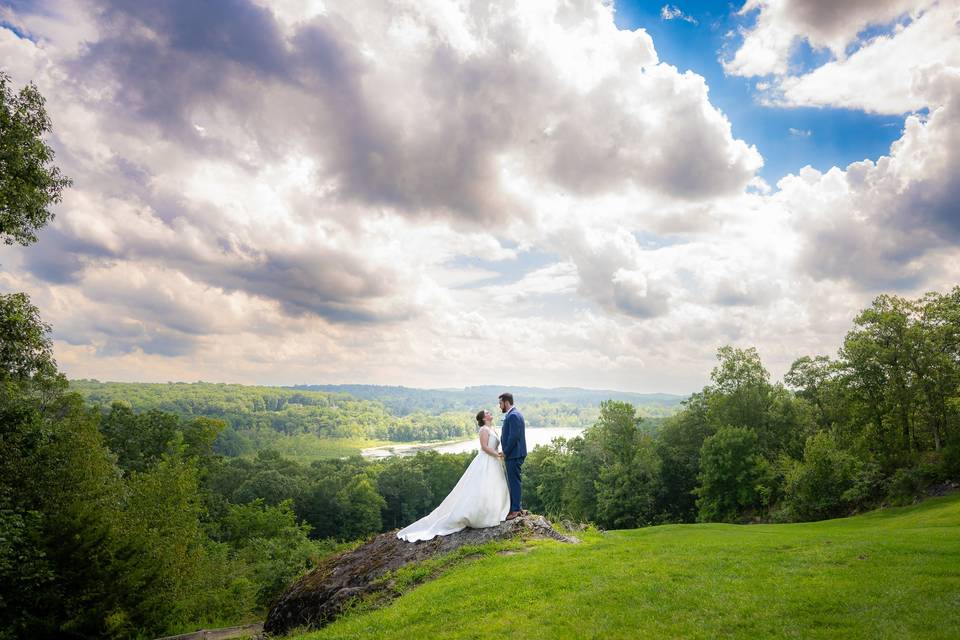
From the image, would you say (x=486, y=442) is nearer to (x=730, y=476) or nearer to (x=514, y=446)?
(x=514, y=446)

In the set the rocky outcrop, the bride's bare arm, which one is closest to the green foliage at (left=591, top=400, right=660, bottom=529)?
the rocky outcrop

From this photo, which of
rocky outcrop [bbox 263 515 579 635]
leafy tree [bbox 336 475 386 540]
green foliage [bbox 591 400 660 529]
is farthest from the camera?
leafy tree [bbox 336 475 386 540]

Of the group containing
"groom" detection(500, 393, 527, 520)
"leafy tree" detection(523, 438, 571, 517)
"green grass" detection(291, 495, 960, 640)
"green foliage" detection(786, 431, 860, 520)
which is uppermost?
"groom" detection(500, 393, 527, 520)

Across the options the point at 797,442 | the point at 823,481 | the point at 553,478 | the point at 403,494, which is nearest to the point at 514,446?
the point at 823,481

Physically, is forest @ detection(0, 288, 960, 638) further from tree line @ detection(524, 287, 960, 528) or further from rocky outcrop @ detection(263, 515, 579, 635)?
rocky outcrop @ detection(263, 515, 579, 635)

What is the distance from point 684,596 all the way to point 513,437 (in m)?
5.67

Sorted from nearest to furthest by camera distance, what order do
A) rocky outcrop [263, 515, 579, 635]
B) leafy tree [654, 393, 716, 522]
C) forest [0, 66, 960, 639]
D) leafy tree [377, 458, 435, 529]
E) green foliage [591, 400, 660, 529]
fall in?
rocky outcrop [263, 515, 579, 635] < forest [0, 66, 960, 639] < green foliage [591, 400, 660, 529] < leafy tree [654, 393, 716, 522] < leafy tree [377, 458, 435, 529]

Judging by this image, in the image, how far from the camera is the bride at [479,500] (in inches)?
484

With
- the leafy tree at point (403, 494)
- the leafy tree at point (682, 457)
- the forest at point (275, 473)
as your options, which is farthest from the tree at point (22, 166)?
the leafy tree at point (403, 494)

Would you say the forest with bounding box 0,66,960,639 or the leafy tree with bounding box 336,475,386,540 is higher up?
the forest with bounding box 0,66,960,639

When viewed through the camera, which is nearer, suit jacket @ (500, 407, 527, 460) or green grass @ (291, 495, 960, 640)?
green grass @ (291, 495, 960, 640)

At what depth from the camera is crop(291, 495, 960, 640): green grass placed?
628 cm

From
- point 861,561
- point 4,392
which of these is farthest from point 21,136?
point 861,561

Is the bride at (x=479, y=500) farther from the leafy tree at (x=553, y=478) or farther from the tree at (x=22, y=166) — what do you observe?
the leafy tree at (x=553, y=478)
